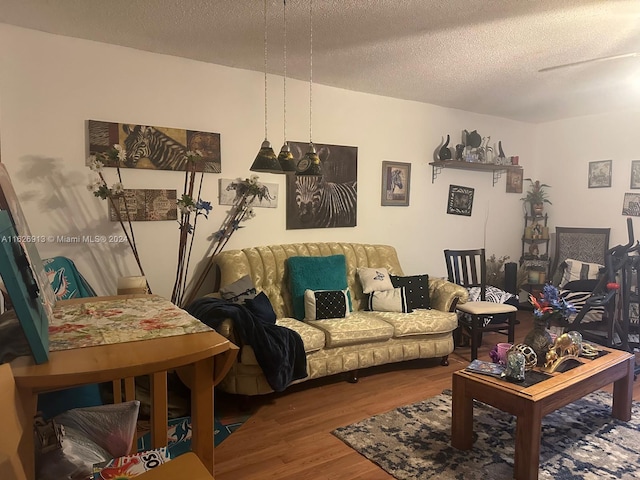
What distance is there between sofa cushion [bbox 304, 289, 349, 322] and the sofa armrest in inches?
35.8

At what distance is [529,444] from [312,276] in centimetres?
206

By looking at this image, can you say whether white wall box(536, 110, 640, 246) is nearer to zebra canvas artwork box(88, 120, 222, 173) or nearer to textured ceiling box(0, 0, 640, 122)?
textured ceiling box(0, 0, 640, 122)

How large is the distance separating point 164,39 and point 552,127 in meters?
5.08

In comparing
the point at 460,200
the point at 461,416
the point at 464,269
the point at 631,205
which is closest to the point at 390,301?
the point at 464,269

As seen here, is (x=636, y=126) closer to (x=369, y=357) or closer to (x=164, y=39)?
(x=369, y=357)

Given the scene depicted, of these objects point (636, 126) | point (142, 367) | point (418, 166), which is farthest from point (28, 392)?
point (636, 126)

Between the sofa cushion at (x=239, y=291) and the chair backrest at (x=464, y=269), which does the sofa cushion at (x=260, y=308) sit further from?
the chair backrest at (x=464, y=269)

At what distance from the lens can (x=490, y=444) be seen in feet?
8.34

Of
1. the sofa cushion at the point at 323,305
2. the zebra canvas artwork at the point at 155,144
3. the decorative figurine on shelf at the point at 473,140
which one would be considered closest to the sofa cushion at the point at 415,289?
the sofa cushion at the point at 323,305

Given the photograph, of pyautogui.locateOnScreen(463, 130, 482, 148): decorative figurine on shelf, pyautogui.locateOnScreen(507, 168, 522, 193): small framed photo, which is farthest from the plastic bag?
pyautogui.locateOnScreen(507, 168, 522, 193): small framed photo

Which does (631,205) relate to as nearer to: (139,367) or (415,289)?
(415,289)

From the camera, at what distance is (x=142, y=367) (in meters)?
1.12

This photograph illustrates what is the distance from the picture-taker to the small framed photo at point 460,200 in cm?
527

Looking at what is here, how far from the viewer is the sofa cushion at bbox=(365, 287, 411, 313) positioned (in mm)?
3884
